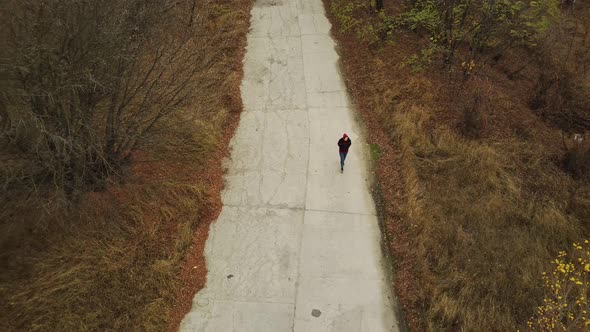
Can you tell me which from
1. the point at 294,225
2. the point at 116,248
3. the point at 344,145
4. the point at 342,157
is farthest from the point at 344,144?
the point at 116,248

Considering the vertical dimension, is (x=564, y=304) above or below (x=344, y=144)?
below

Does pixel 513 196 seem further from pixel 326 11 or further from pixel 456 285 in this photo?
pixel 326 11

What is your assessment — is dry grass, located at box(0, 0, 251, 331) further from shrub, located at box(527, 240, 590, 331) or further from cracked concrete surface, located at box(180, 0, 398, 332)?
shrub, located at box(527, 240, 590, 331)

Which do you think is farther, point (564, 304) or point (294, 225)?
point (294, 225)

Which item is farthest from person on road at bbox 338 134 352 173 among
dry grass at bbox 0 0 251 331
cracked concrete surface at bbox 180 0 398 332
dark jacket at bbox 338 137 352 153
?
dry grass at bbox 0 0 251 331

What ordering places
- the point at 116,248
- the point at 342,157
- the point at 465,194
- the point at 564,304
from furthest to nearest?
1. the point at 342,157
2. the point at 465,194
3. the point at 116,248
4. the point at 564,304

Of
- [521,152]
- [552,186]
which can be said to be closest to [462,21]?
[521,152]

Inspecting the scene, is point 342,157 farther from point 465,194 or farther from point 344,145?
→ point 465,194
